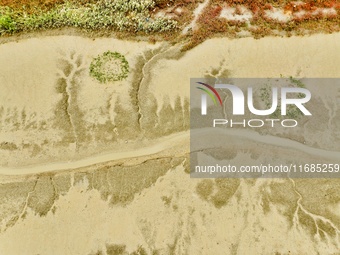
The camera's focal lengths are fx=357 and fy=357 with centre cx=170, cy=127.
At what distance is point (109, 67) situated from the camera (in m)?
23.3

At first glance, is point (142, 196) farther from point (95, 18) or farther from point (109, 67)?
point (95, 18)

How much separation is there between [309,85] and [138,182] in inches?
487

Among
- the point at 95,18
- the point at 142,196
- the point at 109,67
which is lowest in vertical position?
the point at 142,196

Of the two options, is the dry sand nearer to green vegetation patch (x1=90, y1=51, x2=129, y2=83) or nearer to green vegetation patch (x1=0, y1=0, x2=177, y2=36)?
green vegetation patch (x1=90, y1=51, x2=129, y2=83)

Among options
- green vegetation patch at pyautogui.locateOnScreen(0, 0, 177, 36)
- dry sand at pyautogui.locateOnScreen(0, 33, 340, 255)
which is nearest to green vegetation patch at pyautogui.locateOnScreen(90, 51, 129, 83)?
dry sand at pyautogui.locateOnScreen(0, 33, 340, 255)

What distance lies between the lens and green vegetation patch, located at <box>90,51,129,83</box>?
75.5 ft

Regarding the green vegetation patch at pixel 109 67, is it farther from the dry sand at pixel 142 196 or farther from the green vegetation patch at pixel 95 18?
the green vegetation patch at pixel 95 18

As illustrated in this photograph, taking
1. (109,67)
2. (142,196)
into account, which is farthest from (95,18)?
(142,196)

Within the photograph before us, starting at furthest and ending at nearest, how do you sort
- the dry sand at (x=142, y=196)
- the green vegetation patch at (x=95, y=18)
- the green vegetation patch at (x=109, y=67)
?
the green vegetation patch at (x=95, y=18) → the green vegetation patch at (x=109, y=67) → the dry sand at (x=142, y=196)

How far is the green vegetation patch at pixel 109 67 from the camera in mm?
23016

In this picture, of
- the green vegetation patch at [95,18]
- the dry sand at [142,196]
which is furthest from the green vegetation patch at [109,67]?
the green vegetation patch at [95,18]

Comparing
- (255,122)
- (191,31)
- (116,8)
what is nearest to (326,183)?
(255,122)

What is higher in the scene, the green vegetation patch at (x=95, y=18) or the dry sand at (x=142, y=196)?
the green vegetation patch at (x=95, y=18)

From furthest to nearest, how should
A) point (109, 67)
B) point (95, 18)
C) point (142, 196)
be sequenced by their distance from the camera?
point (95, 18) → point (109, 67) → point (142, 196)
